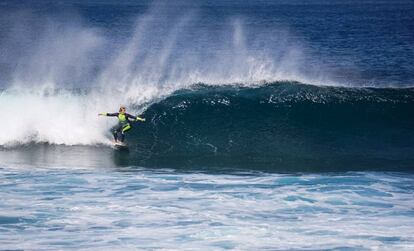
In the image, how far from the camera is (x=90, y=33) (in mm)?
75938

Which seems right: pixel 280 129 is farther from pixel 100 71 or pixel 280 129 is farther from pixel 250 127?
pixel 100 71

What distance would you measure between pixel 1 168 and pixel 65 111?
5610 mm

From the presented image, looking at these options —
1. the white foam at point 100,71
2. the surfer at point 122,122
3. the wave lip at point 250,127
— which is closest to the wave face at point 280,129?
the wave lip at point 250,127

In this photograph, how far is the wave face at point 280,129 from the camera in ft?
64.1

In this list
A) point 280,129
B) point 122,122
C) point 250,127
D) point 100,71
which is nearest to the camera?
point 122,122

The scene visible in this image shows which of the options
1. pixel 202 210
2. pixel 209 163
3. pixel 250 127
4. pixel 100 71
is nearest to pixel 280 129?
pixel 250 127

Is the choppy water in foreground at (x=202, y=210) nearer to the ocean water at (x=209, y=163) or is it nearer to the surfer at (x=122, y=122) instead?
the ocean water at (x=209, y=163)

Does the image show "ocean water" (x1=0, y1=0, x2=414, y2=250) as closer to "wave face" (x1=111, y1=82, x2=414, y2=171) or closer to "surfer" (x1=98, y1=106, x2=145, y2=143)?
"wave face" (x1=111, y1=82, x2=414, y2=171)

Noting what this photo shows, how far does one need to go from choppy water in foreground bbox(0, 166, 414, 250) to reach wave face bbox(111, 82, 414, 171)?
6.65ft

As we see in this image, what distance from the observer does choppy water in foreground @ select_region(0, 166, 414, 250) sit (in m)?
12.4

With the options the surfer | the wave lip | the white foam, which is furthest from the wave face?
the white foam

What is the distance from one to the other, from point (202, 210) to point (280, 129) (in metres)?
8.79

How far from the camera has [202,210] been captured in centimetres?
1411

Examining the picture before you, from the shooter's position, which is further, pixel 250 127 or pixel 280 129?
pixel 250 127
